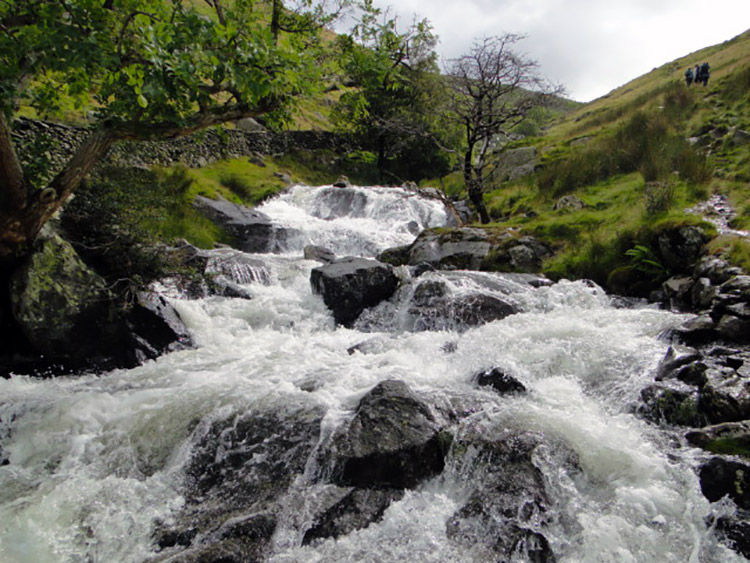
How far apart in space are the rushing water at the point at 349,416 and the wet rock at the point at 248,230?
6728 millimetres

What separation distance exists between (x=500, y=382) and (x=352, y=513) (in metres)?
2.48

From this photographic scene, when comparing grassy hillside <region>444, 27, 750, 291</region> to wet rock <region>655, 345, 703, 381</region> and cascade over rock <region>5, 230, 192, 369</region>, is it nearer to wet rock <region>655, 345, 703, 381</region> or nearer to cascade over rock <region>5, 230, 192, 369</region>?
wet rock <region>655, 345, 703, 381</region>

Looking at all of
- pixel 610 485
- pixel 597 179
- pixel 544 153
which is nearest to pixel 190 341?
pixel 610 485

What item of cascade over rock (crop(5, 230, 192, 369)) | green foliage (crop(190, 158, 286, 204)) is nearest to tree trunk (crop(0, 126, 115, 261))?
cascade over rock (crop(5, 230, 192, 369))

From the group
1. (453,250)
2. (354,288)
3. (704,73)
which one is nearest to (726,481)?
(354,288)

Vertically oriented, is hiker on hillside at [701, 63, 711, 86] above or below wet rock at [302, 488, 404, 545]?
above

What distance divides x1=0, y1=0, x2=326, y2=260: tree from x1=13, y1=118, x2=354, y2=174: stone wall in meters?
1.22

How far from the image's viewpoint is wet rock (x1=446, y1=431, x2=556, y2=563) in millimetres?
3080

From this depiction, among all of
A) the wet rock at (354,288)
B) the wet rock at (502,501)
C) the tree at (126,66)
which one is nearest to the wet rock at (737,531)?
the wet rock at (502,501)

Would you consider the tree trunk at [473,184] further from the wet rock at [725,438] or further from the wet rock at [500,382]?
the wet rock at [725,438]

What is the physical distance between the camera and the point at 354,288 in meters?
8.98

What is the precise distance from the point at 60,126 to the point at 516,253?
16.6m

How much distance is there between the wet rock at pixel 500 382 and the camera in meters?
5.02

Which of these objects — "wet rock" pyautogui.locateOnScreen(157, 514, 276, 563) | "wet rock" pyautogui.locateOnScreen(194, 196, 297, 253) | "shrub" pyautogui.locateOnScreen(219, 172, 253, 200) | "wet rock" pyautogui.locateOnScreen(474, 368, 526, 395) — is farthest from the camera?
"shrub" pyautogui.locateOnScreen(219, 172, 253, 200)
